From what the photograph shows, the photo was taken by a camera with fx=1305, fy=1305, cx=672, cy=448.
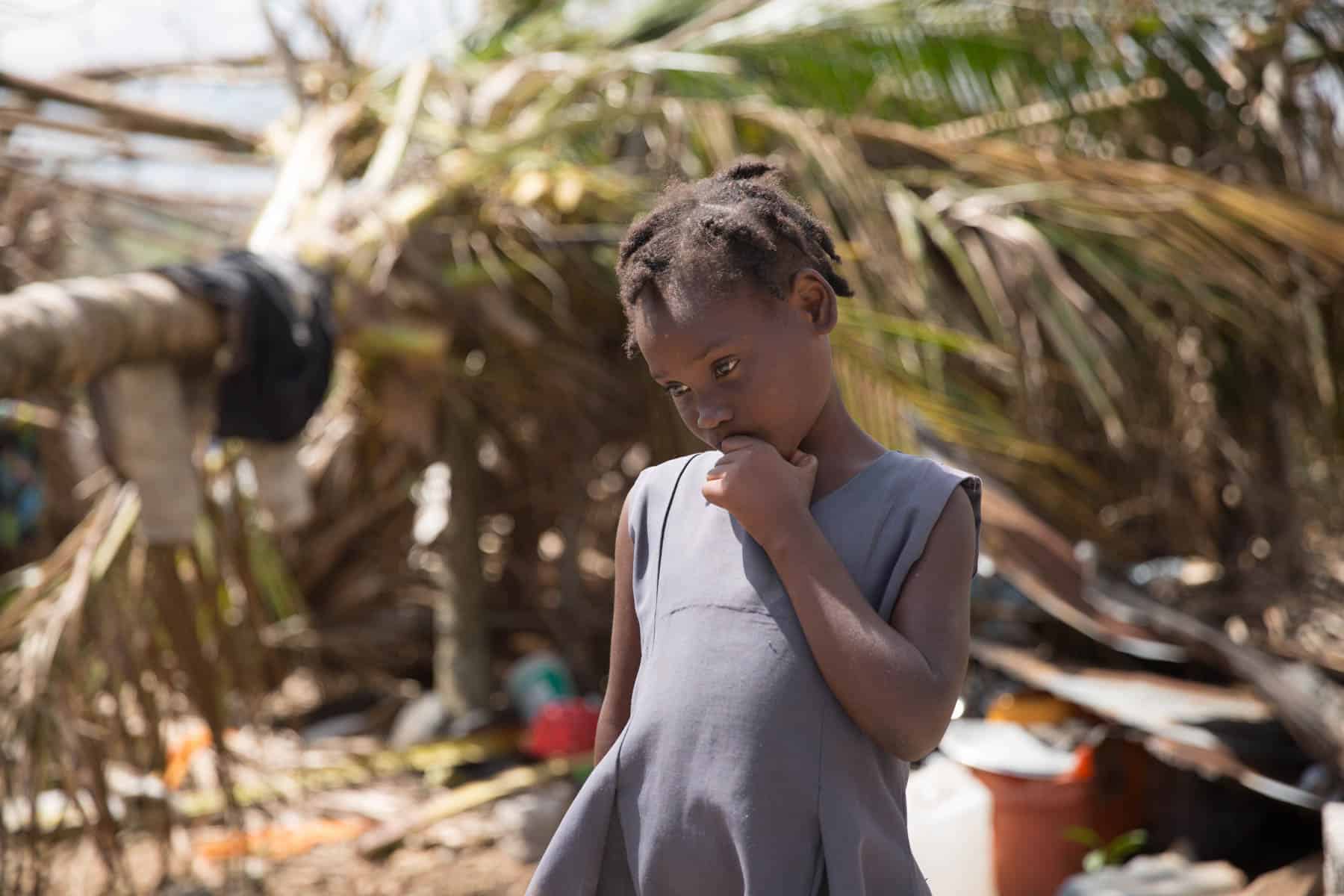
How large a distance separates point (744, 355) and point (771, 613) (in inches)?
10.3

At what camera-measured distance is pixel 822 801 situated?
4.15ft

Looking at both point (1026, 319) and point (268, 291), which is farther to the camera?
point (1026, 319)

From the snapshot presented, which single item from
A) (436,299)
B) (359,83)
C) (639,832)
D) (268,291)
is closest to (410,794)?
(436,299)

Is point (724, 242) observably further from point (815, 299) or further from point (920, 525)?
point (920, 525)

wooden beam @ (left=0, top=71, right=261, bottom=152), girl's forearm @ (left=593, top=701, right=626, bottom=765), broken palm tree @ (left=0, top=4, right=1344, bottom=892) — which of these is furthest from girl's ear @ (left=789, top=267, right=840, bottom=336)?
wooden beam @ (left=0, top=71, right=261, bottom=152)

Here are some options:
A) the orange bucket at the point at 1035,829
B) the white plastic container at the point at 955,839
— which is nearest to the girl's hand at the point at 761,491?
the white plastic container at the point at 955,839

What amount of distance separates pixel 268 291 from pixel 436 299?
820mm

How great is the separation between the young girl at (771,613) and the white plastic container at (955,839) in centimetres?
175

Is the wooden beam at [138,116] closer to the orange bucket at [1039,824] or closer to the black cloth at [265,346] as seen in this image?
the black cloth at [265,346]

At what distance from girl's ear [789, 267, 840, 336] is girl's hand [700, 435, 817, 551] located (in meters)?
0.15

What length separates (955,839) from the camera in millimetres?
3025

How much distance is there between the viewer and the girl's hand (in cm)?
129

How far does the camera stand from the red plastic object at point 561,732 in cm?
503

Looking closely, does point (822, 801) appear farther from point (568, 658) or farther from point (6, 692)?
point (568, 658)
